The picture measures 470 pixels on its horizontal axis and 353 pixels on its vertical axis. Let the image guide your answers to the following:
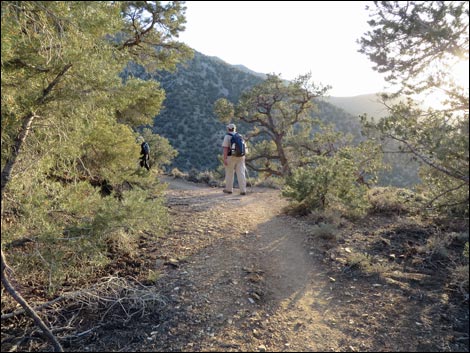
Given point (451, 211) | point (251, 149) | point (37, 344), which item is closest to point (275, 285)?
point (451, 211)

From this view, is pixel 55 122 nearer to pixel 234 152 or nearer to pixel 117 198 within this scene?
pixel 117 198

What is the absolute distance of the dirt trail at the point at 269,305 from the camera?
3.08m

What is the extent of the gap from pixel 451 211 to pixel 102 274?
171 inches

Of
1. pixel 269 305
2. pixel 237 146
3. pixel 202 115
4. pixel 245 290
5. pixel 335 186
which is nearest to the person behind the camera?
pixel 269 305

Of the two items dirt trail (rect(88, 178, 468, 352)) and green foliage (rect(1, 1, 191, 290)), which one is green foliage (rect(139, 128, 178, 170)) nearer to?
dirt trail (rect(88, 178, 468, 352))

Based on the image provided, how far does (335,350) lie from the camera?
300 centimetres

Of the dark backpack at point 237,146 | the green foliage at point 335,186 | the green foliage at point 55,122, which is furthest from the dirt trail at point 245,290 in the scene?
the dark backpack at point 237,146

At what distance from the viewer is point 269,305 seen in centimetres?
370

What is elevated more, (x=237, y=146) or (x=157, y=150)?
(x=237, y=146)

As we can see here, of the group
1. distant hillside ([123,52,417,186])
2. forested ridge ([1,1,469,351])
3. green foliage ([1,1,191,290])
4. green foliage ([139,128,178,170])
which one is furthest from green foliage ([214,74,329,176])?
distant hillside ([123,52,417,186])

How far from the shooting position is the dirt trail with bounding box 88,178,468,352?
3.08 meters

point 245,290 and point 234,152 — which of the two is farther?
point 234,152

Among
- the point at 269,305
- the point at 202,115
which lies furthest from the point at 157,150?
the point at 202,115

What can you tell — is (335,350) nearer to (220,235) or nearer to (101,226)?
(101,226)
